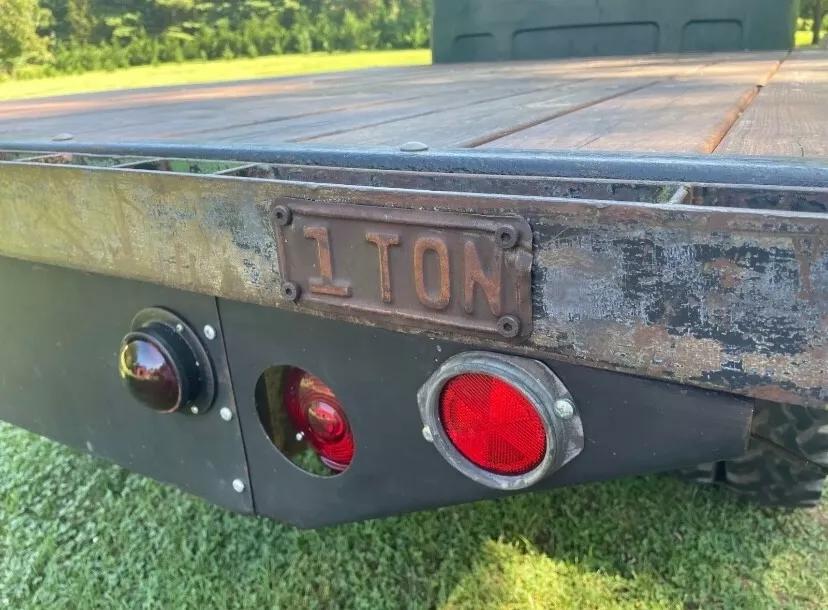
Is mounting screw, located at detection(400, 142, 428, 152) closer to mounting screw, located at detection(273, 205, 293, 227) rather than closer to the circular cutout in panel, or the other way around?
mounting screw, located at detection(273, 205, 293, 227)

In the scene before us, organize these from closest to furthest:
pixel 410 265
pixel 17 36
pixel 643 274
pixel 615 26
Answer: pixel 643 274
pixel 410 265
pixel 615 26
pixel 17 36

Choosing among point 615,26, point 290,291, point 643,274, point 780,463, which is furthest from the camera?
point 615,26

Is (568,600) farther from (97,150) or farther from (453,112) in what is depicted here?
(97,150)

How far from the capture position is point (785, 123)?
1.18m

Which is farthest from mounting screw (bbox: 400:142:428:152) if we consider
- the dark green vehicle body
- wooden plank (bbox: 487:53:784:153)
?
the dark green vehicle body

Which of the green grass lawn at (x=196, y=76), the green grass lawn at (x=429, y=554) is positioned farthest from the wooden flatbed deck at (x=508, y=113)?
the green grass lawn at (x=196, y=76)

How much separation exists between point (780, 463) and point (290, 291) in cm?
141

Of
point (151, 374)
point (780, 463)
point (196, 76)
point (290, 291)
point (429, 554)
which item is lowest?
point (196, 76)

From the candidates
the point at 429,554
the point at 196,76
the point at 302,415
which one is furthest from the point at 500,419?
the point at 196,76

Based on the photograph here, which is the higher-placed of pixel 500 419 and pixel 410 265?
pixel 410 265

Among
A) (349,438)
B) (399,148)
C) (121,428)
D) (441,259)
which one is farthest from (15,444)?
(441,259)

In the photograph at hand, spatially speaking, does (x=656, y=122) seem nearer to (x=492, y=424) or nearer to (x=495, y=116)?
(x=495, y=116)

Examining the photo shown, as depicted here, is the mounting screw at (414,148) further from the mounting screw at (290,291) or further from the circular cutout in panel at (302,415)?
the circular cutout in panel at (302,415)

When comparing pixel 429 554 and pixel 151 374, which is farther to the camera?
pixel 429 554
